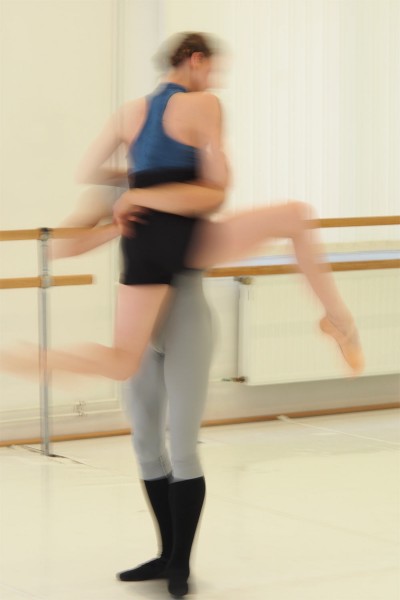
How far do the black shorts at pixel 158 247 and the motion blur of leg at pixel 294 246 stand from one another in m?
0.03

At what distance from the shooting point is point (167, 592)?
3.39 metres

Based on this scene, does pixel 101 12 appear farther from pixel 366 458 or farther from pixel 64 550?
pixel 64 550

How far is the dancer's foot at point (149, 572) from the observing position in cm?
346

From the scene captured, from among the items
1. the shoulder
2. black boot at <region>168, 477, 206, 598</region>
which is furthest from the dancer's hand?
black boot at <region>168, 477, 206, 598</region>

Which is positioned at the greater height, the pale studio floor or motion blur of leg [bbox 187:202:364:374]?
motion blur of leg [bbox 187:202:364:374]

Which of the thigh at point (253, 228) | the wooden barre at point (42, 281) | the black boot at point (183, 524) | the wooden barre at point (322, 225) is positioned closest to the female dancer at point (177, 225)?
the thigh at point (253, 228)

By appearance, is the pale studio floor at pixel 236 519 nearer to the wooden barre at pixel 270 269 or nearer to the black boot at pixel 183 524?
the black boot at pixel 183 524

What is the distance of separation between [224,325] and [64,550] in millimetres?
2266

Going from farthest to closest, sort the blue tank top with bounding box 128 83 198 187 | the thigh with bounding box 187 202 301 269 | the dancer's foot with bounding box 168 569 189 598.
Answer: the dancer's foot with bounding box 168 569 189 598 < the blue tank top with bounding box 128 83 198 187 < the thigh with bounding box 187 202 301 269

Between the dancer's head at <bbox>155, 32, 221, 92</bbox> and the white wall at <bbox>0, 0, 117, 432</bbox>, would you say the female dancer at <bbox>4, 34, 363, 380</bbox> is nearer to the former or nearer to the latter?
the dancer's head at <bbox>155, 32, 221, 92</bbox>

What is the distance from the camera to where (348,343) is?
10.0 feet

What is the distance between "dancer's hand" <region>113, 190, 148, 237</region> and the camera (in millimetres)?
3090

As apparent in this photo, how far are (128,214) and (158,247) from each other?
12 cm

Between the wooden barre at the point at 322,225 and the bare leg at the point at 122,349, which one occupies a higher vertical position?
the wooden barre at the point at 322,225
